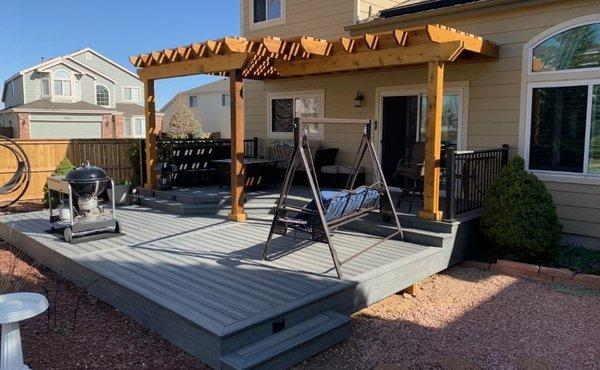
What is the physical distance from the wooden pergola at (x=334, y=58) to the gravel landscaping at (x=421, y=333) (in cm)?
145

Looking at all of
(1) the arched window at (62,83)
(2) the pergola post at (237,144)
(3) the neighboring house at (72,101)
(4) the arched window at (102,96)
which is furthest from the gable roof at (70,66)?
(2) the pergola post at (237,144)

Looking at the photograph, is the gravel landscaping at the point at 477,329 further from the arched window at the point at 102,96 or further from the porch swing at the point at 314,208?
the arched window at the point at 102,96

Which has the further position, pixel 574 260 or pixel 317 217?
pixel 574 260

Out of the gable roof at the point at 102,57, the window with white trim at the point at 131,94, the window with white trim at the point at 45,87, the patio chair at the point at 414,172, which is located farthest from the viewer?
the window with white trim at the point at 131,94

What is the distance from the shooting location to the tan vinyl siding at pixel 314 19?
8953mm

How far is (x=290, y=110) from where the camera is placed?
10219 mm

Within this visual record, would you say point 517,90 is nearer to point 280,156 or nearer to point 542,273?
point 542,273

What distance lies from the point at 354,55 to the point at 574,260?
392 centimetres

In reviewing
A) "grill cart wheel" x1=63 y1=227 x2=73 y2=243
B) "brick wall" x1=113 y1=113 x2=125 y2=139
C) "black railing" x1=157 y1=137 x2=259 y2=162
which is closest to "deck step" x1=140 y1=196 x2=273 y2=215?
"black railing" x1=157 y1=137 x2=259 y2=162

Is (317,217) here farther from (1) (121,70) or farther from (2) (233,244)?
(1) (121,70)

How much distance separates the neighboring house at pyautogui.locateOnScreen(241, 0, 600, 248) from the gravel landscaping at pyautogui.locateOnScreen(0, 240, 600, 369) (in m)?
1.75

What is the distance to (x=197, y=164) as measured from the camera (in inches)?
379

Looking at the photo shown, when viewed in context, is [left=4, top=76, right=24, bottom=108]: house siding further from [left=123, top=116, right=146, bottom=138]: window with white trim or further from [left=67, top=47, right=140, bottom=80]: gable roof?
[left=123, top=116, right=146, bottom=138]: window with white trim

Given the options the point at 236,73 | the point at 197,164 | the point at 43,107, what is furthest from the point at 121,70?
the point at 236,73
